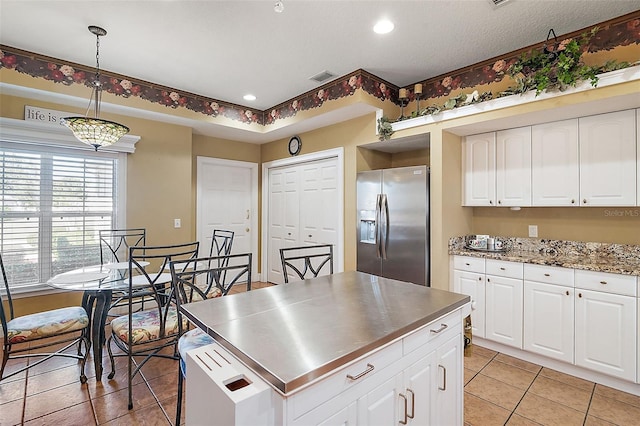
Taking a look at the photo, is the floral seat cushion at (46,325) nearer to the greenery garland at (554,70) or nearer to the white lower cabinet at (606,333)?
the greenery garland at (554,70)

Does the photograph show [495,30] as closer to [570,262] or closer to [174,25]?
[570,262]

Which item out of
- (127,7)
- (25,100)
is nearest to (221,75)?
(127,7)

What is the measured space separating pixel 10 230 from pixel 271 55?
3.23 meters

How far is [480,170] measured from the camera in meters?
3.27

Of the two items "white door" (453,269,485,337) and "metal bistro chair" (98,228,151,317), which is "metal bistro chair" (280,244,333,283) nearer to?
"white door" (453,269,485,337)

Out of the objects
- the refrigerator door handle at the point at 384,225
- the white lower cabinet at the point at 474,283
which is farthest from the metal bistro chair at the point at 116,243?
the white lower cabinet at the point at 474,283

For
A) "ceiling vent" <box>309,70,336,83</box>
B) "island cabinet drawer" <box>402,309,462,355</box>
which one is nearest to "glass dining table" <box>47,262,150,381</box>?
"island cabinet drawer" <box>402,309,462,355</box>

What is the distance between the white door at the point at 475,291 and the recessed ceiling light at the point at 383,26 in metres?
2.37

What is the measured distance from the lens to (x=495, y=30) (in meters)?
2.63

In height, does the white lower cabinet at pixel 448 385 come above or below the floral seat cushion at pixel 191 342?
below

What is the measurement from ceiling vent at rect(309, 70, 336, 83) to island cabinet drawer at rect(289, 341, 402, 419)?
3.01m

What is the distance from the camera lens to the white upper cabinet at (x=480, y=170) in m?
3.18

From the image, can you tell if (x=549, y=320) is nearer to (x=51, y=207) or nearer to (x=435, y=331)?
(x=435, y=331)

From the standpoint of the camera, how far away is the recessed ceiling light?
2.50m
